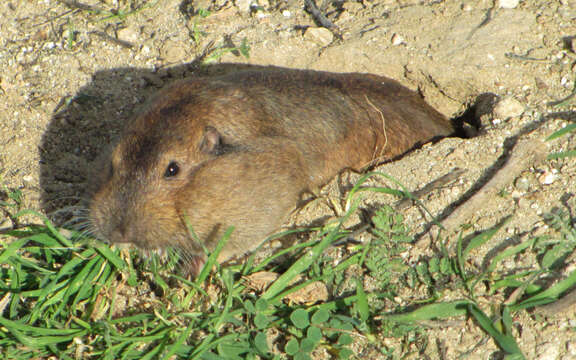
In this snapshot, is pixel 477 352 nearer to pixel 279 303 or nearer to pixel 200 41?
pixel 279 303

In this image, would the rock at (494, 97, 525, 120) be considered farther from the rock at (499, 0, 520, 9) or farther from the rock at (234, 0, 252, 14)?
the rock at (234, 0, 252, 14)

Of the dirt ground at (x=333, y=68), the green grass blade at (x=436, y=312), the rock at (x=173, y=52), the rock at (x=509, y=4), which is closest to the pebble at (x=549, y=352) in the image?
the green grass blade at (x=436, y=312)

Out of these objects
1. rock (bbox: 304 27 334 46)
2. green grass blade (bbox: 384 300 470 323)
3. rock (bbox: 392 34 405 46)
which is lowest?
green grass blade (bbox: 384 300 470 323)

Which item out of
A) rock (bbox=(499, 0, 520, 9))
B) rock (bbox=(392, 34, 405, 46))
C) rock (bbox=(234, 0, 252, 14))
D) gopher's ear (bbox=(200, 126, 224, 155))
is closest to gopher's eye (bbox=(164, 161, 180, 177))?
gopher's ear (bbox=(200, 126, 224, 155))

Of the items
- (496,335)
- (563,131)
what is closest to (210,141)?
(496,335)

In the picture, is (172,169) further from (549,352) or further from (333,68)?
(333,68)
